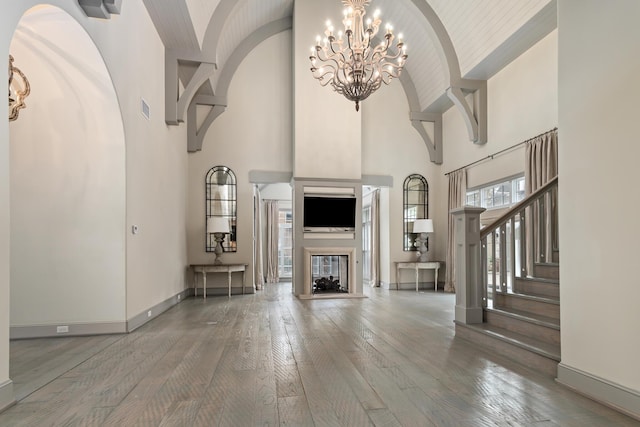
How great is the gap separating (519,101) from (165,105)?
5721 millimetres

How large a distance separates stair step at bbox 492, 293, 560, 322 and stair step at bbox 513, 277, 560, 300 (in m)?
0.11

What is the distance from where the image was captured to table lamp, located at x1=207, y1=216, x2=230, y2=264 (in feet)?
23.5

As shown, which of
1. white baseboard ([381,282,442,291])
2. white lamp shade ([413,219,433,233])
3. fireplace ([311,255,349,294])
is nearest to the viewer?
fireplace ([311,255,349,294])

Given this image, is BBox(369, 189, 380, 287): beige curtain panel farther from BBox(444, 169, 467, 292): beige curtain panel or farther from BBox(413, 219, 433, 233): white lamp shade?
BBox(444, 169, 467, 292): beige curtain panel

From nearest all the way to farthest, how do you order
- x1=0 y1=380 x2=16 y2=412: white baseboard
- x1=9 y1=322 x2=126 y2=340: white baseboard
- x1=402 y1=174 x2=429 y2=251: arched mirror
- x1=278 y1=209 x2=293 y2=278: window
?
x1=0 y1=380 x2=16 y2=412: white baseboard → x1=9 y1=322 x2=126 y2=340: white baseboard → x1=402 y1=174 x2=429 y2=251: arched mirror → x1=278 y1=209 x2=293 y2=278: window

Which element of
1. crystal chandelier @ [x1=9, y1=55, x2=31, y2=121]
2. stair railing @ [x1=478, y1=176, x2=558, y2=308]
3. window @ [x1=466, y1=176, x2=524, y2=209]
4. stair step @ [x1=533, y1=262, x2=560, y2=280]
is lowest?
stair step @ [x1=533, y1=262, x2=560, y2=280]

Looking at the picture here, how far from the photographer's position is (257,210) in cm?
993

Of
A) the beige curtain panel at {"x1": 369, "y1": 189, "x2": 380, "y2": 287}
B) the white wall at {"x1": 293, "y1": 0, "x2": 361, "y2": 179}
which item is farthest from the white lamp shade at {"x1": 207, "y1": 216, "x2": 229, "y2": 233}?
the beige curtain panel at {"x1": 369, "y1": 189, "x2": 380, "y2": 287}

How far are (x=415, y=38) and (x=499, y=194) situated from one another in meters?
3.75

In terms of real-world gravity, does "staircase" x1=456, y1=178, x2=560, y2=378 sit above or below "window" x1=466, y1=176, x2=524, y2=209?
below

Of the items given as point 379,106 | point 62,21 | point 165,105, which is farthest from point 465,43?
point 62,21

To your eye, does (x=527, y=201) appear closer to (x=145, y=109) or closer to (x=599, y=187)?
(x=599, y=187)

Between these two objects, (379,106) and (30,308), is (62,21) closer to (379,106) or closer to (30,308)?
(30,308)

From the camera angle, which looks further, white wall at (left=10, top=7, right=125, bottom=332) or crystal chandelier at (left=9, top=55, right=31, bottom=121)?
white wall at (left=10, top=7, right=125, bottom=332)
